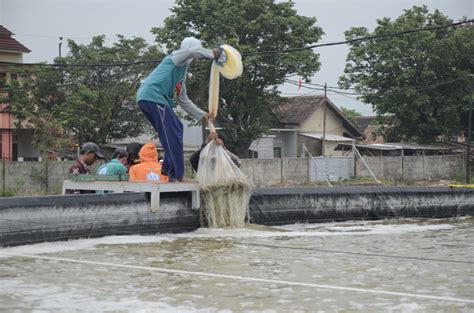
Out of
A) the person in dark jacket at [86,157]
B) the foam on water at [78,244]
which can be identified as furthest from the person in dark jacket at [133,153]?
the foam on water at [78,244]

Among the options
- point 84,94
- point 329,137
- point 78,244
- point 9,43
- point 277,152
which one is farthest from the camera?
point 329,137

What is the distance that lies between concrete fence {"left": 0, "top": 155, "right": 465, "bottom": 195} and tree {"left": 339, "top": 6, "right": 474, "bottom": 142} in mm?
2800

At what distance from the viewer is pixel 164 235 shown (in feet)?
28.5

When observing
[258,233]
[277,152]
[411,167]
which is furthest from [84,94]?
[258,233]

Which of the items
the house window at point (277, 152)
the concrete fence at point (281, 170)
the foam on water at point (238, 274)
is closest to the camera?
the foam on water at point (238, 274)

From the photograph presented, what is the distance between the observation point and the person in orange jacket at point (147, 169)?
30.9 feet

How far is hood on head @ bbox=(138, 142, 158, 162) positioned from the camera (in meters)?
9.59

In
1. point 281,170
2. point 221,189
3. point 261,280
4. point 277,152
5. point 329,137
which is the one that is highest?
point 329,137

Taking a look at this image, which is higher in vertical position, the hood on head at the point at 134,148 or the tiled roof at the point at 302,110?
the tiled roof at the point at 302,110

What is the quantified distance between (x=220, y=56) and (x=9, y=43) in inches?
1088

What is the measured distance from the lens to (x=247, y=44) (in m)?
35.8

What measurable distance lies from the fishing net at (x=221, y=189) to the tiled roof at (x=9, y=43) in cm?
2739

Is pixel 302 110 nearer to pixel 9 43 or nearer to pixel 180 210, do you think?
pixel 9 43

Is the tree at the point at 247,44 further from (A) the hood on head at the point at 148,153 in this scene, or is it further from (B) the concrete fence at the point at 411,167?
(A) the hood on head at the point at 148,153
